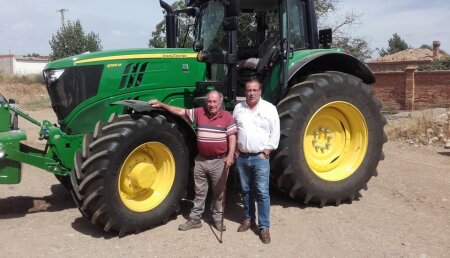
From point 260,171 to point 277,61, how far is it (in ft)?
5.07

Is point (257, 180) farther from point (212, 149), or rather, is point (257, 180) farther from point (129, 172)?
point (129, 172)

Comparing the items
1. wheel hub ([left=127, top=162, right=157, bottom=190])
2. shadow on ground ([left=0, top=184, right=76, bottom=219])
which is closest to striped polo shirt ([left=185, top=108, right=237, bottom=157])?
wheel hub ([left=127, top=162, right=157, bottom=190])

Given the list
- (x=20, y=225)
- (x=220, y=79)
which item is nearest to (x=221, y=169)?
(x=220, y=79)

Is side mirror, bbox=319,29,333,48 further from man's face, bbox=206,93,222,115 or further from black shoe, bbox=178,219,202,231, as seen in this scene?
black shoe, bbox=178,219,202,231

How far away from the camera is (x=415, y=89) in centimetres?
1839

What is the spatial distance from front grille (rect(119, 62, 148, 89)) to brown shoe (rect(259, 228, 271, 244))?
1995mm

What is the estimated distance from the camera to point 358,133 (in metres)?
5.89

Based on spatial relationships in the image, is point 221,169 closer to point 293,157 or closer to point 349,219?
point 293,157

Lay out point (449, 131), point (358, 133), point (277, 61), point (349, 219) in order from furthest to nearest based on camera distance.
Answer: point (449, 131) → point (358, 133) → point (277, 61) → point (349, 219)

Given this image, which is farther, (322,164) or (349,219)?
(322,164)

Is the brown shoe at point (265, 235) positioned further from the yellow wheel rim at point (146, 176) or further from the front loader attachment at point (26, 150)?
the front loader attachment at point (26, 150)

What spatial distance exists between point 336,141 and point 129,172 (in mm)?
2681

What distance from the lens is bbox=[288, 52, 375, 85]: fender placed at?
5.39 meters

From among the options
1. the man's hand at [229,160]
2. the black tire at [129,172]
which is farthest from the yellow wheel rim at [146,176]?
the man's hand at [229,160]
